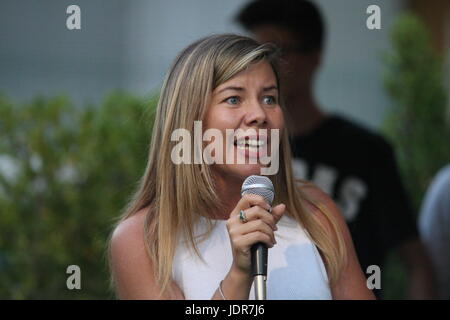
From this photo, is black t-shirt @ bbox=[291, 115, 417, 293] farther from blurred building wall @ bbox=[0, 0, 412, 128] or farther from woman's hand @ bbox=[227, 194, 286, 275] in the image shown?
woman's hand @ bbox=[227, 194, 286, 275]

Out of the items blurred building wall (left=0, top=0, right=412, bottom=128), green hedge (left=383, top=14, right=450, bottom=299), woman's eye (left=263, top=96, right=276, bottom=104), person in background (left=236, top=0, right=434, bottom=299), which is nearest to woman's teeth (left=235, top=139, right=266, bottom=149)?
woman's eye (left=263, top=96, right=276, bottom=104)

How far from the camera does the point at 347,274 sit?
2.20 m

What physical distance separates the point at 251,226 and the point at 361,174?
1.72 metres

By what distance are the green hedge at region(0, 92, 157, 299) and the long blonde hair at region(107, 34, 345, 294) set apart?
1.34 metres

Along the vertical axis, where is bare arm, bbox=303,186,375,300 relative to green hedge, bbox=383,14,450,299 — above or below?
below

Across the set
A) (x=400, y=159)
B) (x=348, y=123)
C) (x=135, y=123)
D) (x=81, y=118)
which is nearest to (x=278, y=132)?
(x=135, y=123)

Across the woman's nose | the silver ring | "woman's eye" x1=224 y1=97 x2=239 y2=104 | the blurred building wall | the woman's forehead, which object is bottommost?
the silver ring

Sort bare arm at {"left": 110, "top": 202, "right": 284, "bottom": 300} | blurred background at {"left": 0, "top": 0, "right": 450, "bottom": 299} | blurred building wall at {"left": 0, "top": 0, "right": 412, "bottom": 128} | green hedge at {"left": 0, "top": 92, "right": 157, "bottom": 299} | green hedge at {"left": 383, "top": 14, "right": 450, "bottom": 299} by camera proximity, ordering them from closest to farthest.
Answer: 1. bare arm at {"left": 110, "top": 202, "right": 284, "bottom": 300}
2. blurred building wall at {"left": 0, "top": 0, "right": 412, "bottom": 128}
3. blurred background at {"left": 0, "top": 0, "right": 450, "bottom": 299}
4. green hedge at {"left": 0, "top": 92, "right": 157, "bottom": 299}
5. green hedge at {"left": 383, "top": 14, "right": 450, "bottom": 299}

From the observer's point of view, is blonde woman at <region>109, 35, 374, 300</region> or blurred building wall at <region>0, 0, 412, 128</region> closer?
blonde woman at <region>109, 35, 374, 300</region>

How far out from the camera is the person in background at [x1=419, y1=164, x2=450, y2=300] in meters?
3.76

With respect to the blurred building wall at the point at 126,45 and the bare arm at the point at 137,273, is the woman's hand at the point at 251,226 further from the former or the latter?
the blurred building wall at the point at 126,45

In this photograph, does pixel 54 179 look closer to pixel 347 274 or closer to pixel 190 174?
pixel 190 174

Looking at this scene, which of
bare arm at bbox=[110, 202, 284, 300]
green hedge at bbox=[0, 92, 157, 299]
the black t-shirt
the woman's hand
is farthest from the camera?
green hedge at bbox=[0, 92, 157, 299]

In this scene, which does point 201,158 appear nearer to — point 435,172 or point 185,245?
point 185,245
